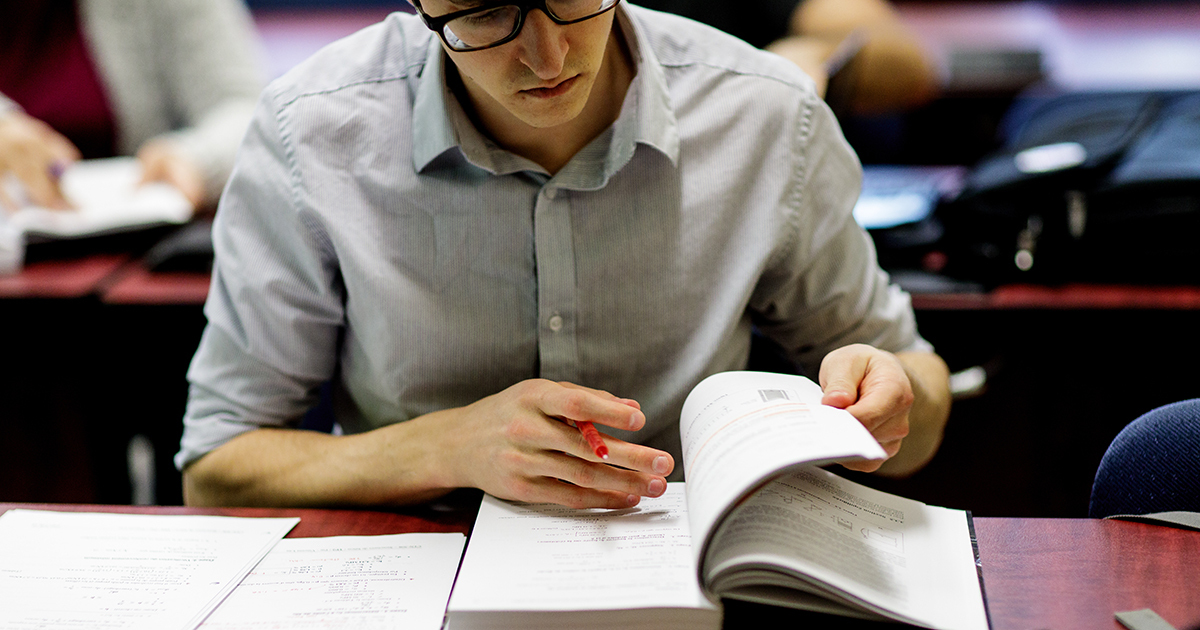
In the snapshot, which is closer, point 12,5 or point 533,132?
point 533,132

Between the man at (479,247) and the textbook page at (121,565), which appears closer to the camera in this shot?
the textbook page at (121,565)

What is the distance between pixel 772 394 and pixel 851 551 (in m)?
0.15

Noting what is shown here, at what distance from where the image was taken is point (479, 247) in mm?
1017

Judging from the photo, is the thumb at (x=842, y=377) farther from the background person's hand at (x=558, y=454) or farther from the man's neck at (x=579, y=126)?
the man's neck at (x=579, y=126)

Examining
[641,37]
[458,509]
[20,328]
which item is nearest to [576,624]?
[458,509]

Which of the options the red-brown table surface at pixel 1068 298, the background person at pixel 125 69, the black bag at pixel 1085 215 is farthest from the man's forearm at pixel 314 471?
the background person at pixel 125 69

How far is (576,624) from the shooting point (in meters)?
0.72

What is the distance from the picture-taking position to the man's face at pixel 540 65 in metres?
0.86

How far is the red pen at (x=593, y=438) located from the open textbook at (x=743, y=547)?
2.6 inches

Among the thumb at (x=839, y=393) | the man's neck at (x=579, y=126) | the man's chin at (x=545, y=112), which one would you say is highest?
the man's chin at (x=545, y=112)

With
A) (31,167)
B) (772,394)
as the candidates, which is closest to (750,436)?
(772,394)

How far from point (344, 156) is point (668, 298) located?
0.39 meters

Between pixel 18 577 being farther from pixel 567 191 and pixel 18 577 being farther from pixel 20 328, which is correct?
pixel 20 328

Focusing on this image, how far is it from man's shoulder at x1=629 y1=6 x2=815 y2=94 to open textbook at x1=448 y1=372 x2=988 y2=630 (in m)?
0.42
